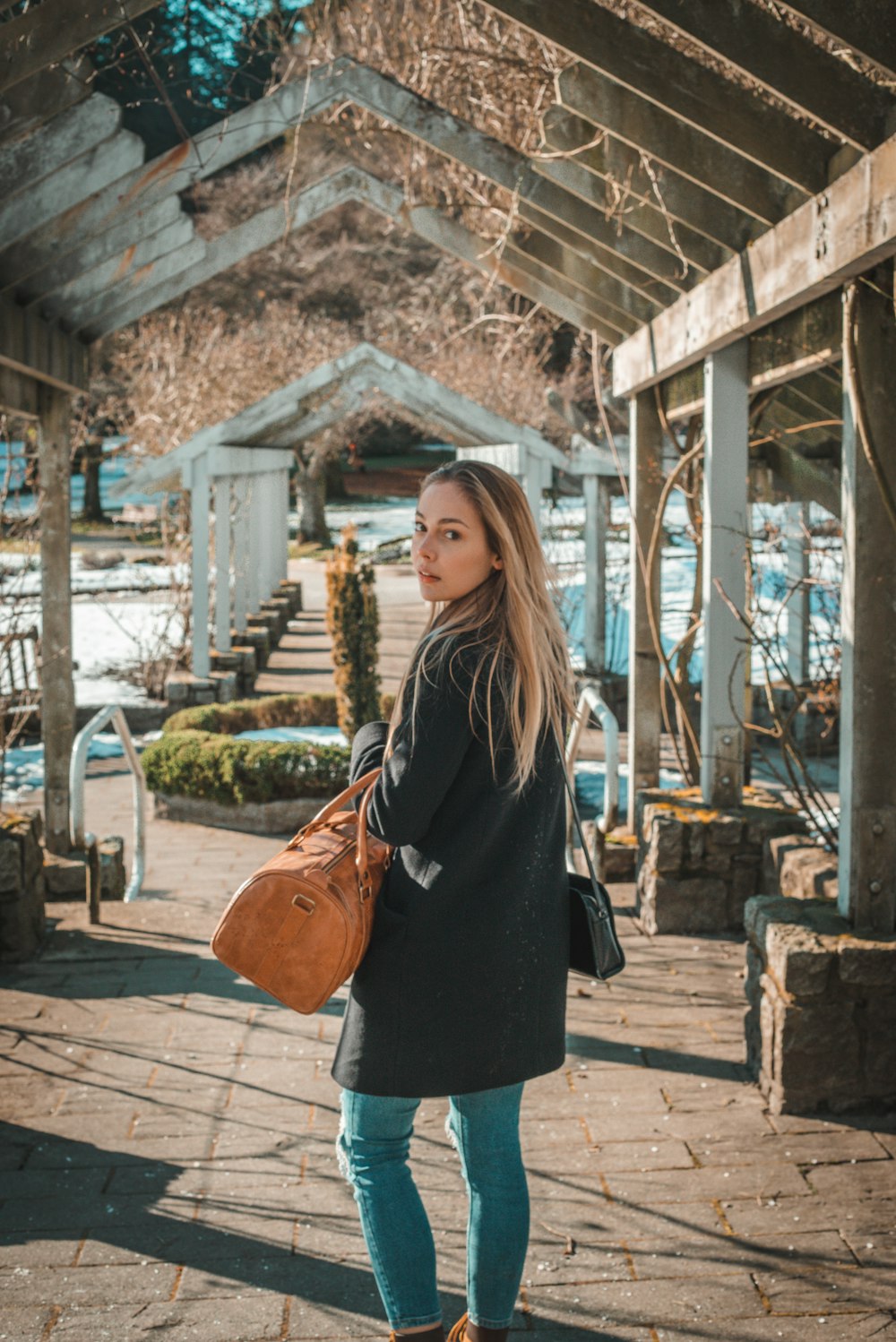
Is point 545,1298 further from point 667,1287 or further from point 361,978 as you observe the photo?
point 361,978

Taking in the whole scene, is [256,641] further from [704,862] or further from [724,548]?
[724,548]

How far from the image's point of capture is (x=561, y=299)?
23.9ft

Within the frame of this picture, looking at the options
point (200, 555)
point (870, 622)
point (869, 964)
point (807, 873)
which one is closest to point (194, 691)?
point (200, 555)

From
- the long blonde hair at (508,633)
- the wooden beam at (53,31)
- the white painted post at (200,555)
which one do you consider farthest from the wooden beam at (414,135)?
the white painted post at (200,555)

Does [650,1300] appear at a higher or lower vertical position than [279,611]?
lower

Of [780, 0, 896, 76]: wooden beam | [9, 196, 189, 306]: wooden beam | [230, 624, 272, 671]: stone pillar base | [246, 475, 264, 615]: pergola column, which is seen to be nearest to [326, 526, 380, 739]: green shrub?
[230, 624, 272, 671]: stone pillar base

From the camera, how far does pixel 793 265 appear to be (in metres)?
4.18

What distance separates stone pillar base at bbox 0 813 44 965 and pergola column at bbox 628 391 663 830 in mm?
2895

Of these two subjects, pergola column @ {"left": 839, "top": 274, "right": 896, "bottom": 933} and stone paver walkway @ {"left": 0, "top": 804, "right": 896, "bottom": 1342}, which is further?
pergola column @ {"left": 839, "top": 274, "right": 896, "bottom": 933}

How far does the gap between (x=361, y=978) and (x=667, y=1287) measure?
110 cm

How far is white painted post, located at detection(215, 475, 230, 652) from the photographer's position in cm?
1499

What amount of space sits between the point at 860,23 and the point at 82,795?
14.9 ft

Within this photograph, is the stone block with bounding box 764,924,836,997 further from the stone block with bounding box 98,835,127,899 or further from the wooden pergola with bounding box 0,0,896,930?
the stone block with bounding box 98,835,127,899

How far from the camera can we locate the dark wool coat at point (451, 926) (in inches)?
89.5
